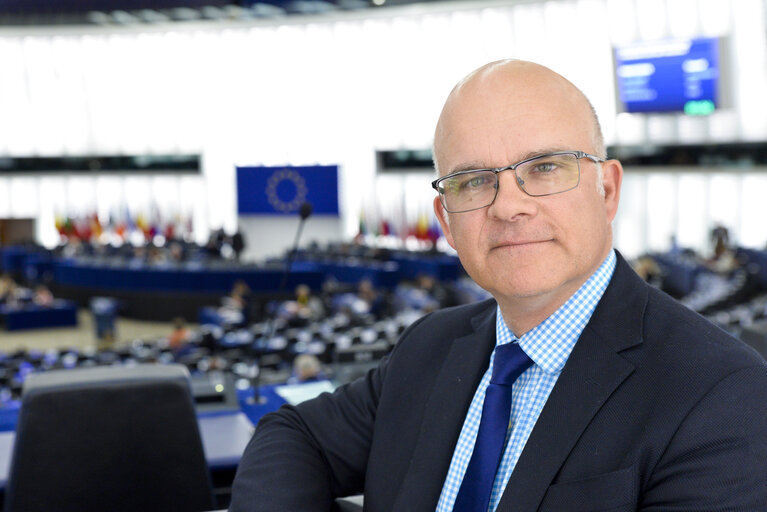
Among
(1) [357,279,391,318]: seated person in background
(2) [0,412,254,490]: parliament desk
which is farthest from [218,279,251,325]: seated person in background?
(2) [0,412,254,490]: parliament desk

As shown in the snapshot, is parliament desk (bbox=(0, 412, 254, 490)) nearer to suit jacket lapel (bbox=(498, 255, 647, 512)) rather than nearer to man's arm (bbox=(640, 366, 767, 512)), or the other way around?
suit jacket lapel (bbox=(498, 255, 647, 512))

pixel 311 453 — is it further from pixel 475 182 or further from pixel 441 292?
pixel 441 292

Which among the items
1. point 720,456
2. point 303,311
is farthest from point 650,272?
point 720,456

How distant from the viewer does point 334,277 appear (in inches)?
713

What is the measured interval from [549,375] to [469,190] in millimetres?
322

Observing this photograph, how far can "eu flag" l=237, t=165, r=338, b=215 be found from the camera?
2320 centimetres

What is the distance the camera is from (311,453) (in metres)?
1.52

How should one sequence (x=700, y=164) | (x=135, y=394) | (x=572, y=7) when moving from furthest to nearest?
(x=572, y=7), (x=700, y=164), (x=135, y=394)

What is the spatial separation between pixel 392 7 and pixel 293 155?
18.0ft

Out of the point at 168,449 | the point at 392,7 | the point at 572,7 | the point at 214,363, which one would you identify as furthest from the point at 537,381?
the point at 392,7

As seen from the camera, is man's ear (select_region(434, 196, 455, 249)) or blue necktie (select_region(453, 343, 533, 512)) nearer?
blue necktie (select_region(453, 343, 533, 512))

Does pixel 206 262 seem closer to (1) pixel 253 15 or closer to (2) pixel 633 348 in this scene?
(1) pixel 253 15

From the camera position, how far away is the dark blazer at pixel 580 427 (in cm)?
101

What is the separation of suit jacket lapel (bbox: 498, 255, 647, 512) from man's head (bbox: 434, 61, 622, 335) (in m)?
0.08
